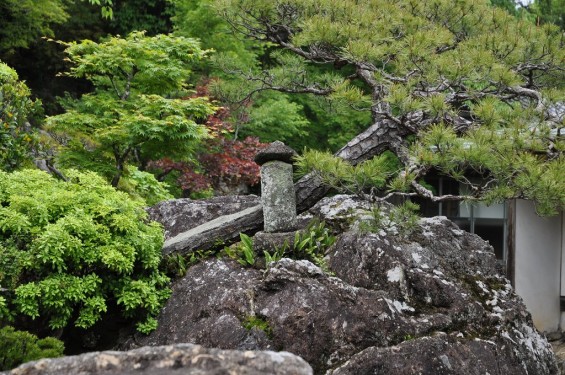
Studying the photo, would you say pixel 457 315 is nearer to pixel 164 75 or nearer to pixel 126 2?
pixel 164 75

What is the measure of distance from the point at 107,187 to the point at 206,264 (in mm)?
1385

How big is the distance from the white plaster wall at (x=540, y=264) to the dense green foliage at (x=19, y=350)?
8524mm

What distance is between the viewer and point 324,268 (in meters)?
6.29

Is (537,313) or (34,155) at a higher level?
(34,155)

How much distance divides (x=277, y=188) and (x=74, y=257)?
87.4 inches

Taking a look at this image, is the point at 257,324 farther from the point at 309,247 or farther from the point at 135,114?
the point at 135,114

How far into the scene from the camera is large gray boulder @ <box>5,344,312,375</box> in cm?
248

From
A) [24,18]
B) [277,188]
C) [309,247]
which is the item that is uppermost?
[24,18]

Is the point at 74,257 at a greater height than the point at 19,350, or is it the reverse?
the point at 74,257

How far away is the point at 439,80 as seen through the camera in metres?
6.46

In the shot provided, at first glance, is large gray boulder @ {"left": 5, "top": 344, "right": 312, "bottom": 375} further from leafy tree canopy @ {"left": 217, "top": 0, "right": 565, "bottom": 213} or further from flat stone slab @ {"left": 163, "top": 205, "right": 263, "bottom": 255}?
flat stone slab @ {"left": 163, "top": 205, "right": 263, "bottom": 255}

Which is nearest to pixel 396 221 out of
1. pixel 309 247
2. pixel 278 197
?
pixel 309 247

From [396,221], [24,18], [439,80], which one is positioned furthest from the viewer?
[24,18]

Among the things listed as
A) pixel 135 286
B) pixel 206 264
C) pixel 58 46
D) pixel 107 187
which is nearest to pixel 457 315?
pixel 206 264
